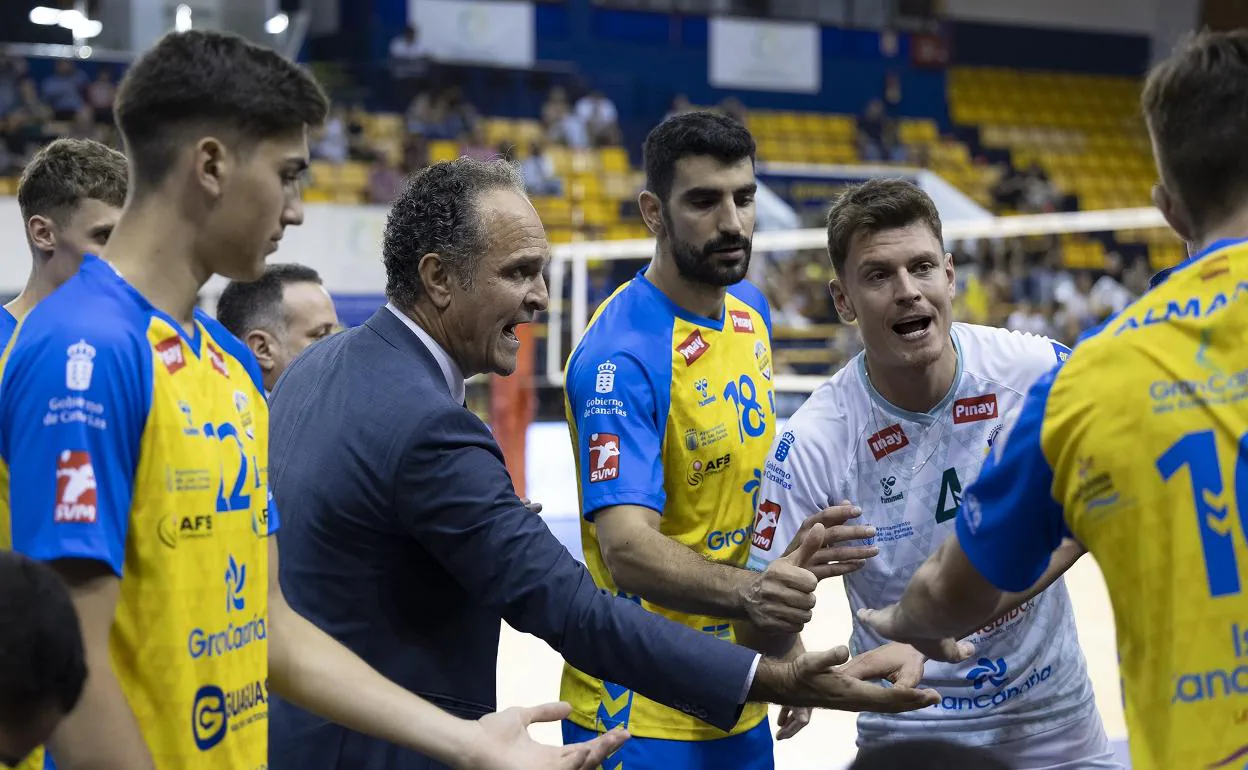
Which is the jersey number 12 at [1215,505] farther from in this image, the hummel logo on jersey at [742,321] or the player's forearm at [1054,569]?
the hummel logo on jersey at [742,321]

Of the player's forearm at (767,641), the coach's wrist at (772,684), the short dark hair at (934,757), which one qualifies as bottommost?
the short dark hair at (934,757)

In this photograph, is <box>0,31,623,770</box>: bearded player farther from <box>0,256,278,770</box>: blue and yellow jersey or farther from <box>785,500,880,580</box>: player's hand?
<box>785,500,880,580</box>: player's hand

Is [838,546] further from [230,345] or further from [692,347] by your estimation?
[230,345]

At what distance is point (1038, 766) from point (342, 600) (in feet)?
5.66

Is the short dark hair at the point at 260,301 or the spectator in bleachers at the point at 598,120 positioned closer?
the short dark hair at the point at 260,301

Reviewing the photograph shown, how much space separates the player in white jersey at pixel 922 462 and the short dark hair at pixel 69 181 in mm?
1875

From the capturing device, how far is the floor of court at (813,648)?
603 centimetres

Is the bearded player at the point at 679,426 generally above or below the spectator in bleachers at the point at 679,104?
below

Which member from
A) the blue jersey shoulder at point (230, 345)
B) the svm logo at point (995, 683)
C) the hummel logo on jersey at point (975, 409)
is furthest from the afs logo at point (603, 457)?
the blue jersey shoulder at point (230, 345)

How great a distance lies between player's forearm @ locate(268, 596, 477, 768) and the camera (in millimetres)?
2215

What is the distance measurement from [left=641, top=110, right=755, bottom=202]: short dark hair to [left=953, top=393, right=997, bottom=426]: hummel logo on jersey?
1158mm

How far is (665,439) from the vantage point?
3850 millimetres

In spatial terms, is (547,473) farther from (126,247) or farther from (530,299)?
(126,247)

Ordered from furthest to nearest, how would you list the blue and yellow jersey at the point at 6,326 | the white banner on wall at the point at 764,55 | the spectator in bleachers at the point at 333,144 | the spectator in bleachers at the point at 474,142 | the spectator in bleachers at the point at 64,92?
the white banner on wall at the point at 764,55, the spectator in bleachers at the point at 474,142, the spectator in bleachers at the point at 333,144, the spectator in bleachers at the point at 64,92, the blue and yellow jersey at the point at 6,326
